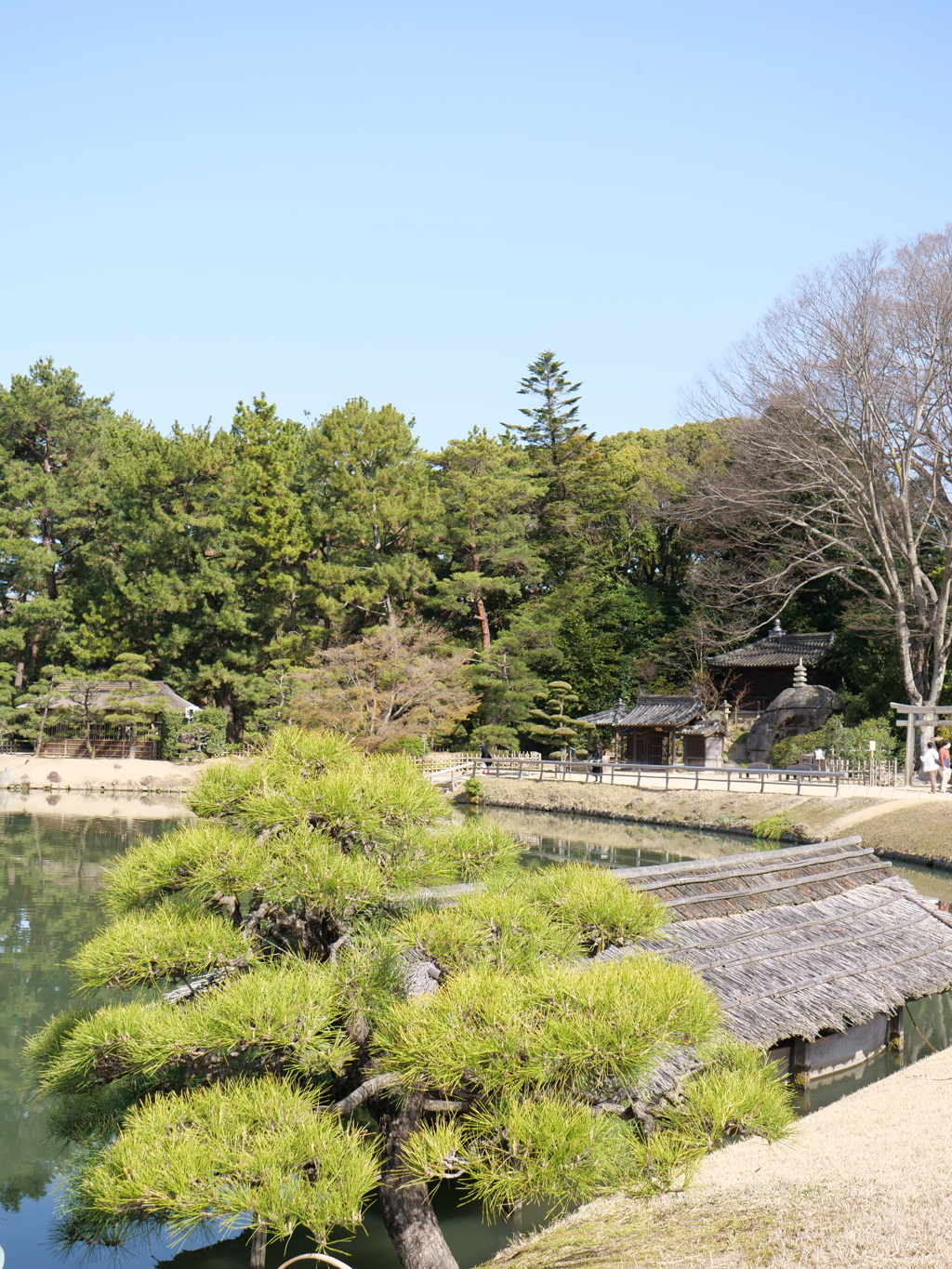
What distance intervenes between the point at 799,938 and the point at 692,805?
1522 cm

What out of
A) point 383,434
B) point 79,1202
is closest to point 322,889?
point 79,1202

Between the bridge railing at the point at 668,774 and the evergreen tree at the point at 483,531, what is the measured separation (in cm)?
454

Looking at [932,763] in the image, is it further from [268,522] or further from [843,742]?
[268,522]

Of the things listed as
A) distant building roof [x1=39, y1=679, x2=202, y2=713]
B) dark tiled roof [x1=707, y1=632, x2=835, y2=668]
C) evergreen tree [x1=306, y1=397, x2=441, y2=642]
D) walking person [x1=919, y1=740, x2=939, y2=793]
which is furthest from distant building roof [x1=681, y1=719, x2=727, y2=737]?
distant building roof [x1=39, y1=679, x2=202, y2=713]

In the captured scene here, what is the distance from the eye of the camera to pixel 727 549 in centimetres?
3453

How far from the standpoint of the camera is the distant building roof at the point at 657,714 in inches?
1109

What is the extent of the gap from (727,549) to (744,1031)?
29398mm

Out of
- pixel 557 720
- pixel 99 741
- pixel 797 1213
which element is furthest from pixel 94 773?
pixel 797 1213

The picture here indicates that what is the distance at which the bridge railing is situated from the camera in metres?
23.5

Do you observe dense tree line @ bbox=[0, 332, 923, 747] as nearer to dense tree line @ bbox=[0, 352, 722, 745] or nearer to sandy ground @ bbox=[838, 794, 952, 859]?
dense tree line @ bbox=[0, 352, 722, 745]

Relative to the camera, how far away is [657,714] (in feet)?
94.1

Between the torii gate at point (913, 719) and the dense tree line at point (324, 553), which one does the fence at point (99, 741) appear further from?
the torii gate at point (913, 719)

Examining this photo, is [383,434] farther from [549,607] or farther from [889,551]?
[889,551]

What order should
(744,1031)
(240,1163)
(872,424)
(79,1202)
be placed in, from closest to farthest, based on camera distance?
(240,1163) < (79,1202) < (744,1031) < (872,424)
